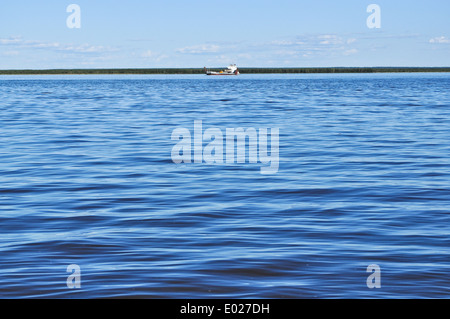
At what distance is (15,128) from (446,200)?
20.7 metres

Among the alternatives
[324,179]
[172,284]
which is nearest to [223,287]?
[172,284]

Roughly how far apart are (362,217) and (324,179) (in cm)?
392

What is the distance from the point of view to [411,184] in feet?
46.8

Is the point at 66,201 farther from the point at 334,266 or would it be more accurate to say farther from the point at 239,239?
the point at 334,266

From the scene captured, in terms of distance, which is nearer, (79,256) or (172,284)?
(172,284)

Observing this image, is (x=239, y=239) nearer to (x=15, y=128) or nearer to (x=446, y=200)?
(x=446, y=200)
